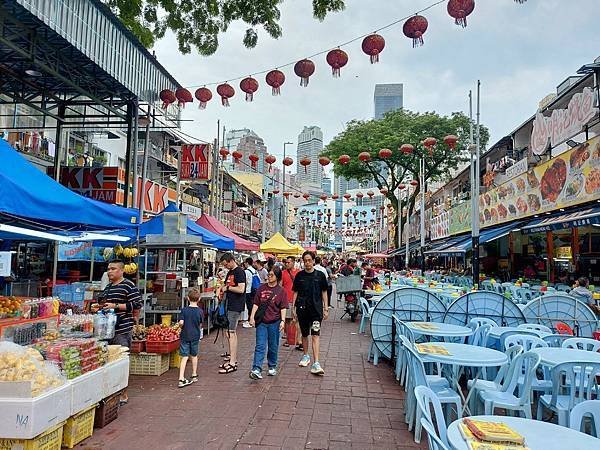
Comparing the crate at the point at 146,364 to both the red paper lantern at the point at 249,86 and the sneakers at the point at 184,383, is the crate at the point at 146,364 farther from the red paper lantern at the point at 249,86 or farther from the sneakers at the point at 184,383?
the red paper lantern at the point at 249,86

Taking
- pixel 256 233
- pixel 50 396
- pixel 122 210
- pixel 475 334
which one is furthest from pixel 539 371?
pixel 256 233

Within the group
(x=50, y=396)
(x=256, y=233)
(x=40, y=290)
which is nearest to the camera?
(x=50, y=396)

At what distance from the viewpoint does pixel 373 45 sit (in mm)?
7613

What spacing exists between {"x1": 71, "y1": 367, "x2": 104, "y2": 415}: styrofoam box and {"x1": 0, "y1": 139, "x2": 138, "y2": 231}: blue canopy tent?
172 centimetres

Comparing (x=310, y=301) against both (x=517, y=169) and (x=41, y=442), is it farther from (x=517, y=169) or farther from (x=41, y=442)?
(x=517, y=169)

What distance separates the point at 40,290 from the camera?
12469 millimetres

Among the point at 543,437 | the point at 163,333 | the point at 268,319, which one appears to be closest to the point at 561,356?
the point at 543,437

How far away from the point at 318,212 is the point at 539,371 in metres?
38.5

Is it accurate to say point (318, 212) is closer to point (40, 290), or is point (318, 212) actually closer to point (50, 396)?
point (40, 290)

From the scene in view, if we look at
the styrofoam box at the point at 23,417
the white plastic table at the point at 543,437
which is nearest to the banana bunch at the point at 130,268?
the styrofoam box at the point at 23,417

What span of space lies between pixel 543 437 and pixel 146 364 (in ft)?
19.1

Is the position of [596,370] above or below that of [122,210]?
below

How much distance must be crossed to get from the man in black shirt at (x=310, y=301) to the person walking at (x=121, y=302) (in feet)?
8.57

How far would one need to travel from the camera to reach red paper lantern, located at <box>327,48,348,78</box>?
317 inches
